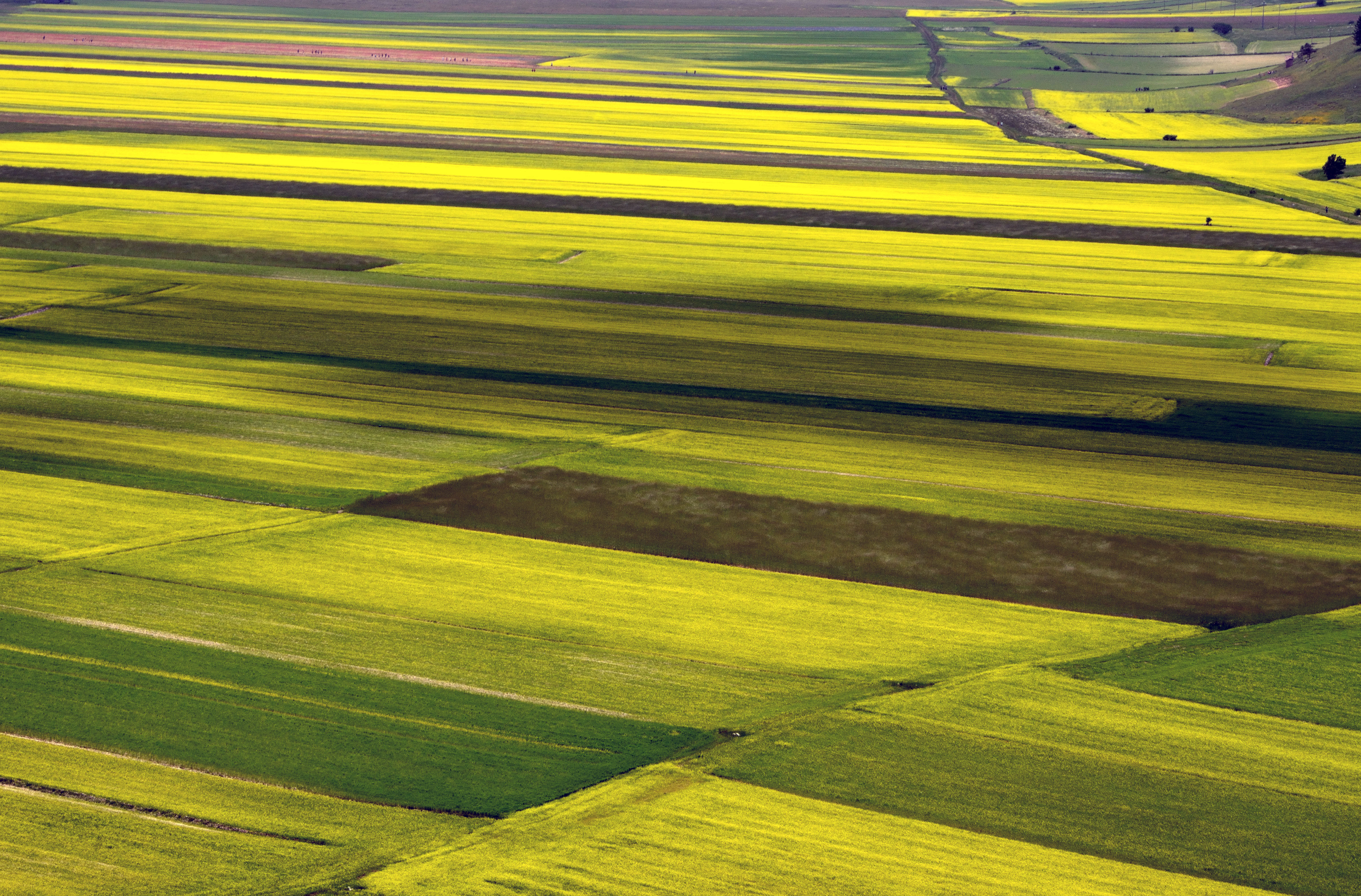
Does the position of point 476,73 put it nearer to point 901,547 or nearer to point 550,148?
point 550,148

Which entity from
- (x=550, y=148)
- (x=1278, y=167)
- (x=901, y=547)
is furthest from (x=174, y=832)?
(x=1278, y=167)

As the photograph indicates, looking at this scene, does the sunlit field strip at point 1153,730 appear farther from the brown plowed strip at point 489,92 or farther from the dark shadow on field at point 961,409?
the brown plowed strip at point 489,92

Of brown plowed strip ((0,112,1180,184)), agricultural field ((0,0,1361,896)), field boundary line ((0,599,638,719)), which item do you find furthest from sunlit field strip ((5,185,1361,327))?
field boundary line ((0,599,638,719))

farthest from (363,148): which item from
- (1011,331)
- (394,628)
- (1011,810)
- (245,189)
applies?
(1011,810)

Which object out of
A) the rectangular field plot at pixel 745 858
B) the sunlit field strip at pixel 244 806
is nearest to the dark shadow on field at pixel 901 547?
the rectangular field plot at pixel 745 858

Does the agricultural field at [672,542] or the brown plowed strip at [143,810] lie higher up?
the agricultural field at [672,542]

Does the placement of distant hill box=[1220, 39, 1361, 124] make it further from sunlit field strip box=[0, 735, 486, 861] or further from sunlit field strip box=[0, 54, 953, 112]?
sunlit field strip box=[0, 735, 486, 861]
